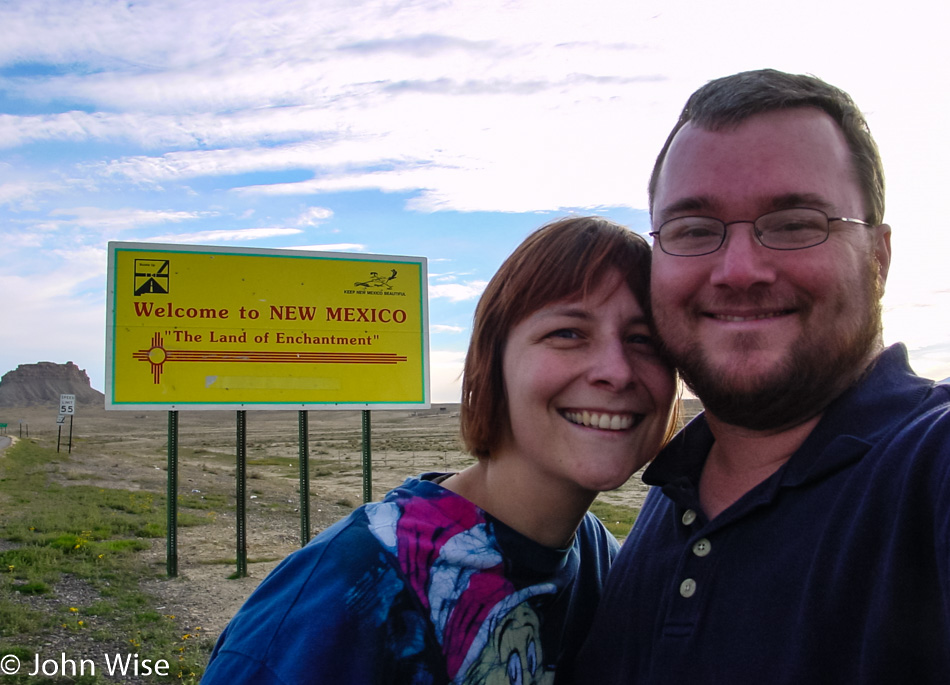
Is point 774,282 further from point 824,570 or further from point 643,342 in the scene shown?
point 824,570

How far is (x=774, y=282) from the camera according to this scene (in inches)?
64.2

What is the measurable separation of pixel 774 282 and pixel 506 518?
0.85 m

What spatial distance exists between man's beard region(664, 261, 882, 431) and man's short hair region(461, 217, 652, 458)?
0.32 meters

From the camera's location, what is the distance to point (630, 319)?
1.88 metres

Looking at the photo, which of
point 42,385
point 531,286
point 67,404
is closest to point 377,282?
point 531,286

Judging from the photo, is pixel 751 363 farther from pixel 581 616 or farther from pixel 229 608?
pixel 229 608

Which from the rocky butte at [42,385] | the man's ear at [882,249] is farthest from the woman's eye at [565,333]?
the rocky butte at [42,385]

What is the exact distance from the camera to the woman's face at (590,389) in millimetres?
1821

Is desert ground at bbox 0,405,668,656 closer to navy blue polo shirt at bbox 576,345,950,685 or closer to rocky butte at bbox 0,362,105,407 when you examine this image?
navy blue polo shirt at bbox 576,345,950,685

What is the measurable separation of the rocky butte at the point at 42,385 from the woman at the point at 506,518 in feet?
452

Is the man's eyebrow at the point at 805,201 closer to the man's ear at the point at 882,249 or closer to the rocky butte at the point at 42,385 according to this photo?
the man's ear at the point at 882,249

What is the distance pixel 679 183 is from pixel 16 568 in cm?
825

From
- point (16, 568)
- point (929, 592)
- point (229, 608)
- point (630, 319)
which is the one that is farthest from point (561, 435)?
point (16, 568)

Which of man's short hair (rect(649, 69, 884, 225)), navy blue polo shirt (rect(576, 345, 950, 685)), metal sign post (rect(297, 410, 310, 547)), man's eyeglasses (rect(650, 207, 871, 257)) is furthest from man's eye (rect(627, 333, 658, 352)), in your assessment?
metal sign post (rect(297, 410, 310, 547))
